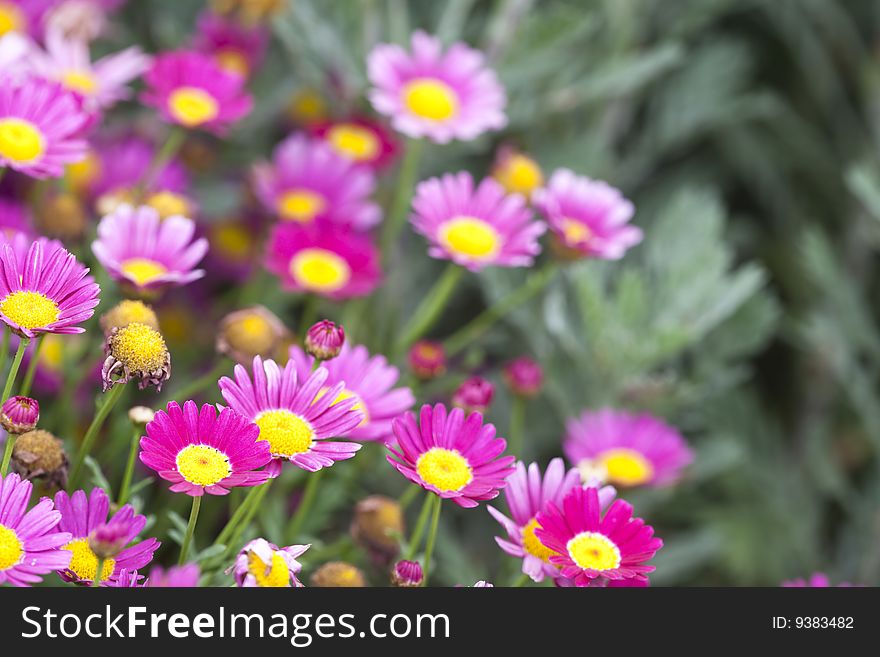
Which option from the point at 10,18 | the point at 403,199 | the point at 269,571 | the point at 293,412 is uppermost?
the point at 10,18

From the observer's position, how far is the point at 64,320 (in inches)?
22.7

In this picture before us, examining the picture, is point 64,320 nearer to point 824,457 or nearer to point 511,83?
point 511,83

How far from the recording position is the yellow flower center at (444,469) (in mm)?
603

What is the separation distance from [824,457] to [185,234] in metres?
0.90

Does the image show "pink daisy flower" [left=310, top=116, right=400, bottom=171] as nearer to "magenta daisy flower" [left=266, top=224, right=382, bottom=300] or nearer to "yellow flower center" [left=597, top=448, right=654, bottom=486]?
"magenta daisy flower" [left=266, top=224, right=382, bottom=300]

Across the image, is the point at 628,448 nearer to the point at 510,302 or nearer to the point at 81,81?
the point at 510,302

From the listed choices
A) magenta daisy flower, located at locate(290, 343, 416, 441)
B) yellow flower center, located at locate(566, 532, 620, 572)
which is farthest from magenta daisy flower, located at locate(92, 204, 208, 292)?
yellow flower center, located at locate(566, 532, 620, 572)

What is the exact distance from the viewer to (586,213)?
941 mm

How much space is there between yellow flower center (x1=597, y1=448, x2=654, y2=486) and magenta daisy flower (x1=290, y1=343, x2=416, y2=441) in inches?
10.1

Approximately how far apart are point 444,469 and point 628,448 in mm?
402

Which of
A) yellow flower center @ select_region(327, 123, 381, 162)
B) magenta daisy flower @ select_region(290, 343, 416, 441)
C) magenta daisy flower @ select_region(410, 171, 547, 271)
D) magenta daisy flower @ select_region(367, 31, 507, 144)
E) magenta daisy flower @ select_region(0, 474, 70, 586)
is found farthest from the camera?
yellow flower center @ select_region(327, 123, 381, 162)

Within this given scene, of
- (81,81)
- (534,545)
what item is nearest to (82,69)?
(81,81)

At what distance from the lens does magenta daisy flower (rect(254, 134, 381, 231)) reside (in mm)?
1050

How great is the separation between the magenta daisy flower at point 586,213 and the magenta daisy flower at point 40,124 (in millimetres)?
391
